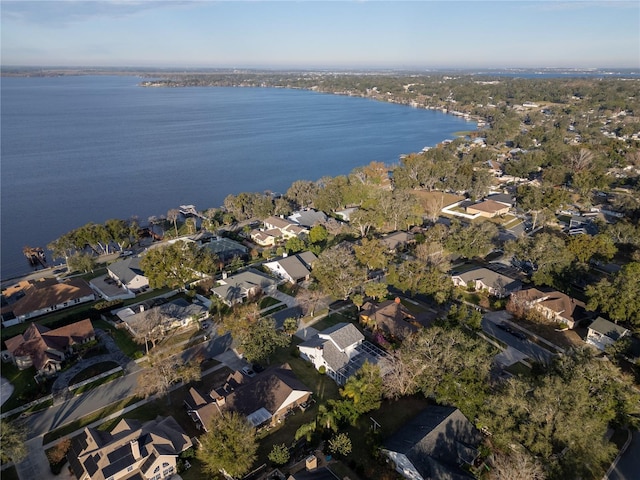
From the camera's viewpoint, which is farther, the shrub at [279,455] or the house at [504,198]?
the house at [504,198]

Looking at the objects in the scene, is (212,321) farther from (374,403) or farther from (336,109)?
(336,109)

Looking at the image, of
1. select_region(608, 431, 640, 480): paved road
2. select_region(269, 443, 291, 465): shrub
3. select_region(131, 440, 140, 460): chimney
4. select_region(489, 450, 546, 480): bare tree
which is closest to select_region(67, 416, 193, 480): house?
select_region(131, 440, 140, 460): chimney

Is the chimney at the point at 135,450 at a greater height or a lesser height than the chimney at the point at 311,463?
greater

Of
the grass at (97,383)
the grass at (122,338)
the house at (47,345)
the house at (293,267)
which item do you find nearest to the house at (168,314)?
the grass at (122,338)

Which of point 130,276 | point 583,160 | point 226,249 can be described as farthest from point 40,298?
point 583,160

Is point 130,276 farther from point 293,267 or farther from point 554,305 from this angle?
point 554,305

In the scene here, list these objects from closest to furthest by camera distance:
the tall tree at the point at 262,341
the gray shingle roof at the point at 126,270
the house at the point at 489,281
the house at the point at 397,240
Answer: the tall tree at the point at 262,341 < the house at the point at 489,281 < the gray shingle roof at the point at 126,270 < the house at the point at 397,240

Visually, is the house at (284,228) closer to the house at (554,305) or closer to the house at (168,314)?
the house at (168,314)
